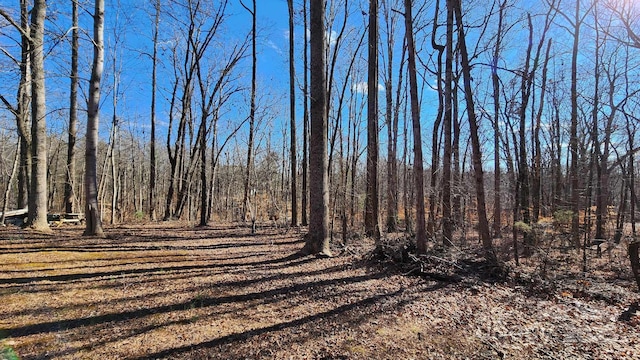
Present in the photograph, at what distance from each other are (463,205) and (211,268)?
10.3 m

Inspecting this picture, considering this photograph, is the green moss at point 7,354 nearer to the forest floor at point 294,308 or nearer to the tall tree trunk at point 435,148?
the forest floor at point 294,308

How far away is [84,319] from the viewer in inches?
132

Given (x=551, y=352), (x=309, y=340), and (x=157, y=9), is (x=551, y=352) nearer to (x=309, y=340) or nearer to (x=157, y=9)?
(x=309, y=340)

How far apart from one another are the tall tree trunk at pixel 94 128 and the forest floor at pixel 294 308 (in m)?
1.48

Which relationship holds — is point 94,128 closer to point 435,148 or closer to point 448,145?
point 448,145

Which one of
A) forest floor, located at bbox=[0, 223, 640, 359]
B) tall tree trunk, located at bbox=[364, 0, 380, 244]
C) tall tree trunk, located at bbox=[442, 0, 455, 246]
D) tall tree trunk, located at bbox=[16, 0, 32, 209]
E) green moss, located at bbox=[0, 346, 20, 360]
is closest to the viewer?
green moss, located at bbox=[0, 346, 20, 360]

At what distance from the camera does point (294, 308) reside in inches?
154

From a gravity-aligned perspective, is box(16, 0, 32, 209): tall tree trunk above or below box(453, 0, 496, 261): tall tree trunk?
above

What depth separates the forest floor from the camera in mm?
2979

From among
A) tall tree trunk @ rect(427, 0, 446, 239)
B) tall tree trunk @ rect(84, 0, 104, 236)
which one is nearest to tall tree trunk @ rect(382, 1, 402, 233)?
tall tree trunk @ rect(427, 0, 446, 239)

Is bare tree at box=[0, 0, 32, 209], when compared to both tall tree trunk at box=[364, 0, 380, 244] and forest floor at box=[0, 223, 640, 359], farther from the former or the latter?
tall tree trunk at box=[364, 0, 380, 244]

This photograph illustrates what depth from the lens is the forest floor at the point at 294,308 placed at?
9.77 ft

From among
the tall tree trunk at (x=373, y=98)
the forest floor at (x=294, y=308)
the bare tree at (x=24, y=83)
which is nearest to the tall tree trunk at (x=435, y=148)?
the tall tree trunk at (x=373, y=98)

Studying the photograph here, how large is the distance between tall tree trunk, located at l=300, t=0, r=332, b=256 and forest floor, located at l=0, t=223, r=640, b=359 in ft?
1.87
